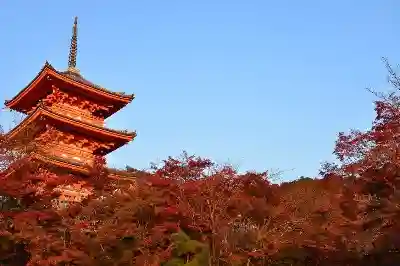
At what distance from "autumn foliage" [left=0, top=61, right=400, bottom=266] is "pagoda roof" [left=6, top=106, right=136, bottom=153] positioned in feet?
17.5

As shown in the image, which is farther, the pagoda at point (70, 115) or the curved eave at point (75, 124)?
the pagoda at point (70, 115)

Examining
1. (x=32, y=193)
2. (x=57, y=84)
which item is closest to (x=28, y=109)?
(x=57, y=84)

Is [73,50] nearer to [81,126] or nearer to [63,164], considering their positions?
[81,126]

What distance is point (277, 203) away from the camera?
11281 millimetres

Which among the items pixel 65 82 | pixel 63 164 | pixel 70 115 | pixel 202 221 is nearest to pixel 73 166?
pixel 63 164

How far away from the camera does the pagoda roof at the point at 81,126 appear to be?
1735 cm

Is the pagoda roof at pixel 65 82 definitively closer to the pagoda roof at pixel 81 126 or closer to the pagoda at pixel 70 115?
the pagoda at pixel 70 115

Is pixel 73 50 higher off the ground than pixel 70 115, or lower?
higher

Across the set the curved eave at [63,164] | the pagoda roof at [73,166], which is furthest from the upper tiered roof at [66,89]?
the curved eave at [63,164]

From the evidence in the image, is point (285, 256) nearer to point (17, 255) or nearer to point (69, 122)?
point (17, 255)

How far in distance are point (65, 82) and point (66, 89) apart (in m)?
0.56

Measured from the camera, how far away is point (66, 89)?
19344 mm

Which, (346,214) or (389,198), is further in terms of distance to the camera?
(346,214)

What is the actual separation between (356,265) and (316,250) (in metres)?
1.05
